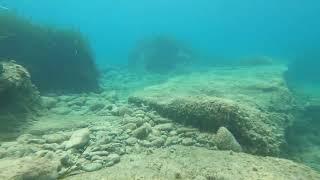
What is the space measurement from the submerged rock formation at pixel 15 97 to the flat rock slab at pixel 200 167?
9.97 ft

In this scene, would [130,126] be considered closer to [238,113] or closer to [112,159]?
[112,159]

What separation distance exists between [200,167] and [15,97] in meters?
4.68

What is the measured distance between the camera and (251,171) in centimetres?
479

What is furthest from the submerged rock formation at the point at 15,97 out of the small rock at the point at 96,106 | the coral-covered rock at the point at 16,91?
the small rock at the point at 96,106

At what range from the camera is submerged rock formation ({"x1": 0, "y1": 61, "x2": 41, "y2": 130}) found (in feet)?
23.7

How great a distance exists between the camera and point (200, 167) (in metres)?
4.89

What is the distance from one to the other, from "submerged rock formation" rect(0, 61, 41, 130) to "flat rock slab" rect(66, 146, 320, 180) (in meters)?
3.04

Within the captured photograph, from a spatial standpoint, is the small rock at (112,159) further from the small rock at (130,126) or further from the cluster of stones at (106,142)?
the small rock at (130,126)

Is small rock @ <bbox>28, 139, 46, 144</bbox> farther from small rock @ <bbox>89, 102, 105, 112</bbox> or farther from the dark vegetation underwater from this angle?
the dark vegetation underwater

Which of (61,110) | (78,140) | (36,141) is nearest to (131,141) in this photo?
(78,140)

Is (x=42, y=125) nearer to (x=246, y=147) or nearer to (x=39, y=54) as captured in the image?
(x=246, y=147)

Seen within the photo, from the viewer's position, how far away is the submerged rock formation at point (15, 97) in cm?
722

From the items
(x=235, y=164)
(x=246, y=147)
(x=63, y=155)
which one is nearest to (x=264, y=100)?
(x=246, y=147)

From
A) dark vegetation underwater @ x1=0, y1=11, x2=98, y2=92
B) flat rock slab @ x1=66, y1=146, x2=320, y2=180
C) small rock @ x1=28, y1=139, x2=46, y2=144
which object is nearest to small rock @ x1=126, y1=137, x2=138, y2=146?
flat rock slab @ x1=66, y1=146, x2=320, y2=180
